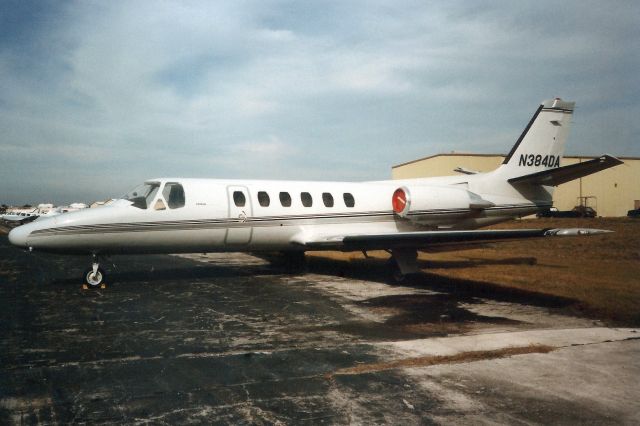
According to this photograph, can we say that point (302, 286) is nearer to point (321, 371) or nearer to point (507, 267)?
point (321, 371)

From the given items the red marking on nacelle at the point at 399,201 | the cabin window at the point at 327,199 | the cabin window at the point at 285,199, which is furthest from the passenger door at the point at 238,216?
the red marking on nacelle at the point at 399,201

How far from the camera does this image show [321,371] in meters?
5.32

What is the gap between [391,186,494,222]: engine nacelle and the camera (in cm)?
1395

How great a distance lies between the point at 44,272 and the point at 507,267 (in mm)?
14730

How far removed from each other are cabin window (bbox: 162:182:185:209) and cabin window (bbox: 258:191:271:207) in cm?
207

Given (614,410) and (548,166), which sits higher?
(548,166)

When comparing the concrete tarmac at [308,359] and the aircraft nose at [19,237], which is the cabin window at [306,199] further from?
the aircraft nose at [19,237]

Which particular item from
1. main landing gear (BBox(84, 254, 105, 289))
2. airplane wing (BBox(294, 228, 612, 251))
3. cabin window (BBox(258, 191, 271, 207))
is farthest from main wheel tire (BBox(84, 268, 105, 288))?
airplane wing (BBox(294, 228, 612, 251))

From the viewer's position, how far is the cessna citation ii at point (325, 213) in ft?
35.0

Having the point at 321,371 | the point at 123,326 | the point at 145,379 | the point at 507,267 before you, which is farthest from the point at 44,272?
the point at 507,267

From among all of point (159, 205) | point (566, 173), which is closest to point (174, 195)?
point (159, 205)

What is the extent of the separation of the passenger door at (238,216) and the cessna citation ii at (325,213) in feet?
0.09

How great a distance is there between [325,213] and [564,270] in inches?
300

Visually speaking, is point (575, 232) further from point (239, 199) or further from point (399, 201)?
point (239, 199)
